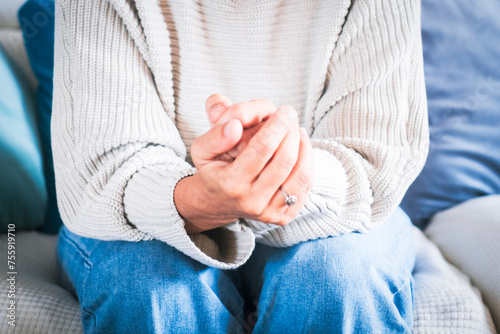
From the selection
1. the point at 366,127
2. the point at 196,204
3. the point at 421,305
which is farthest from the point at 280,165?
the point at 421,305

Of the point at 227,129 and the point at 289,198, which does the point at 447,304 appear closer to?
the point at 289,198

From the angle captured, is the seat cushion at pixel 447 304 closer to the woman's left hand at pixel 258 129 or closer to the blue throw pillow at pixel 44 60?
the woman's left hand at pixel 258 129

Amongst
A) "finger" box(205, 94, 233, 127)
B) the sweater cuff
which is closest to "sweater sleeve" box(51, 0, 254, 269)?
the sweater cuff

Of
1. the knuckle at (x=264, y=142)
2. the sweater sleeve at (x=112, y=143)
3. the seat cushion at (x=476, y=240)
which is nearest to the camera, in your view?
the knuckle at (x=264, y=142)

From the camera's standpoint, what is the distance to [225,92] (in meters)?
0.64

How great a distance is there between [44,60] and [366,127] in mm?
668

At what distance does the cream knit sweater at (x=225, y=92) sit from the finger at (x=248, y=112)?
116 millimetres

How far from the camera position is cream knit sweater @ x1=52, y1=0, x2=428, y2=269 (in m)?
0.48

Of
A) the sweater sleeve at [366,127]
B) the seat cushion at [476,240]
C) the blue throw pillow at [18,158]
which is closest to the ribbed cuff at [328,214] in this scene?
the sweater sleeve at [366,127]

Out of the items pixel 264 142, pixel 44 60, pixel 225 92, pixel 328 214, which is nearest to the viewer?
pixel 264 142

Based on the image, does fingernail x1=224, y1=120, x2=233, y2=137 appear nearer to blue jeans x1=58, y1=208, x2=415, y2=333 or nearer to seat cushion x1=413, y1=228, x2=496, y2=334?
blue jeans x1=58, y1=208, x2=415, y2=333

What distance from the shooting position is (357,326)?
17.8 inches

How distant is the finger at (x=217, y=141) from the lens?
363 millimetres

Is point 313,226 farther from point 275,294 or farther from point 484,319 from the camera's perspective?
point 484,319
